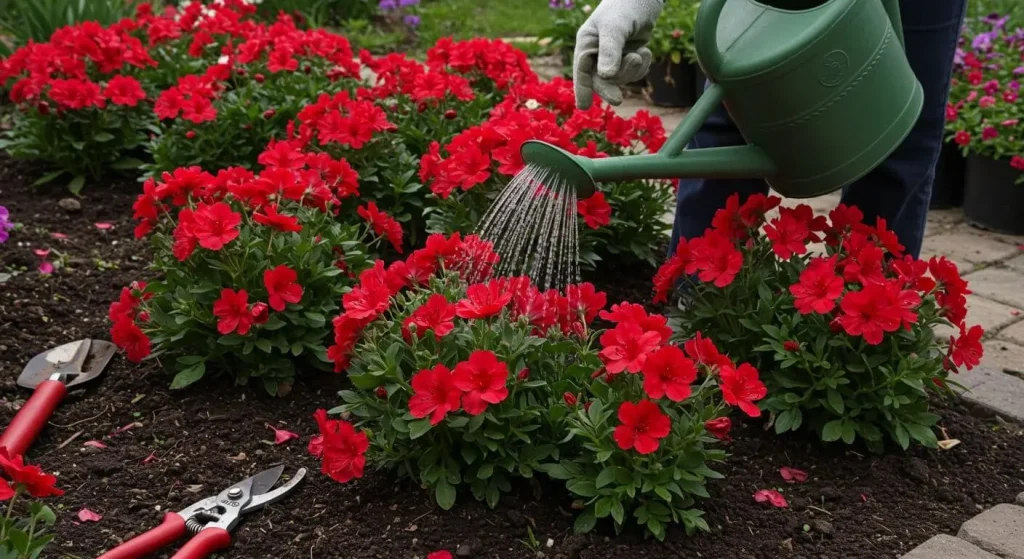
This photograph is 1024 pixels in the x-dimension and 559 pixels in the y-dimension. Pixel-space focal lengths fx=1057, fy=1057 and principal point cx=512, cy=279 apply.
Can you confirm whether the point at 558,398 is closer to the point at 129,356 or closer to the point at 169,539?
the point at 169,539

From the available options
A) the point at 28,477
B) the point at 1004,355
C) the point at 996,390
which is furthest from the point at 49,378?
the point at 1004,355

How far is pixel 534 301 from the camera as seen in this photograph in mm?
2109

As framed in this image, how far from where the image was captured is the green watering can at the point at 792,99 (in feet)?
6.30

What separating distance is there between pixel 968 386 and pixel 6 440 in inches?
86.9

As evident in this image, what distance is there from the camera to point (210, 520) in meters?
1.97

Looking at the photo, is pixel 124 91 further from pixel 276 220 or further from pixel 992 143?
pixel 992 143

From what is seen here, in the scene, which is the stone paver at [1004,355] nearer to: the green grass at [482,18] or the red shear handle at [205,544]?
the red shear handle at [205,544]

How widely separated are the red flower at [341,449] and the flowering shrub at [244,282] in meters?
0.43

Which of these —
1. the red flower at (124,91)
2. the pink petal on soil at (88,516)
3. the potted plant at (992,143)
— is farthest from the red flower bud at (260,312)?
the potted plant at (992,143)

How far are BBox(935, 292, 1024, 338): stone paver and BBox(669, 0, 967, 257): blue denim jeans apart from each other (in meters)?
0.56

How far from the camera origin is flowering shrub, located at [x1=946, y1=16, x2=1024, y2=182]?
396 cm

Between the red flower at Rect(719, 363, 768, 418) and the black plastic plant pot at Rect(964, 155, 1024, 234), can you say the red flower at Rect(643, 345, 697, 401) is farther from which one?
the black plastic plant pot at Rect(964, 155, 1024, 234)

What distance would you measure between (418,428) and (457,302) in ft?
0.88

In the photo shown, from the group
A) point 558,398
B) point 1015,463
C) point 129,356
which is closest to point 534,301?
point 558,398
